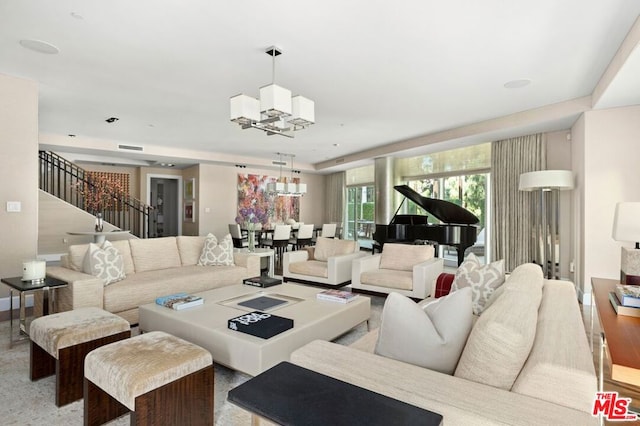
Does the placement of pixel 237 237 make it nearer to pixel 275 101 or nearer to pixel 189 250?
pixel 189 250

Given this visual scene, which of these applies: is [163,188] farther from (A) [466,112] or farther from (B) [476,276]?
(B) [476,276]

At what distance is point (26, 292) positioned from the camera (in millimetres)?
3086

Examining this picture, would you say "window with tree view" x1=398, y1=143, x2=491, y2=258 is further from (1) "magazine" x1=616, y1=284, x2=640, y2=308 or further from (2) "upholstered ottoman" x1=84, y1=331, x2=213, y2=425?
(2) "upholstered ottoman" x1=84, y1=331, x2=213, y2=425

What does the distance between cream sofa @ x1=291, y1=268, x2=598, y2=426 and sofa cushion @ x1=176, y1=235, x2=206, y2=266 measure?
12.0 feet

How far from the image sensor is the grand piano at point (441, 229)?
562 cm

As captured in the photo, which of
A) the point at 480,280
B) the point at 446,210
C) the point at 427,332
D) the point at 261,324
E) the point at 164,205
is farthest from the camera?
the point at 164,205

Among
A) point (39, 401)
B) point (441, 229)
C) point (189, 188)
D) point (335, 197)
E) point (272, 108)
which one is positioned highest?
point (272, 108)

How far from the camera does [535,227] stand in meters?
6.03

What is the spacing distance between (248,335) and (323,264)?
9.61 feet

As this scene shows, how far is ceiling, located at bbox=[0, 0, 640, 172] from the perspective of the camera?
8.99ft

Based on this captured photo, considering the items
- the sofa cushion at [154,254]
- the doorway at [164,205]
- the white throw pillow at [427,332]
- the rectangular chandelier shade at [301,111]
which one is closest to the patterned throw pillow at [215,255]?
the sofa cushion at [154,254]

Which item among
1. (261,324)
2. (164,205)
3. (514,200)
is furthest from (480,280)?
(164,205)

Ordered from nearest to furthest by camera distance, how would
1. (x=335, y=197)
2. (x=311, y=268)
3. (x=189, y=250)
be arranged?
(x=189, y=250) < (x=311, y=268) < (x=335, y=197)

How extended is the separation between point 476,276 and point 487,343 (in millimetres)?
1549
